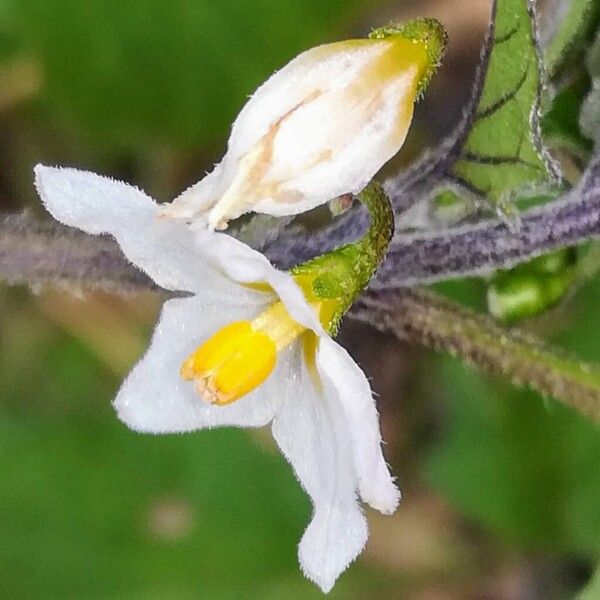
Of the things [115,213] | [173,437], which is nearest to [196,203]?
[115,213]

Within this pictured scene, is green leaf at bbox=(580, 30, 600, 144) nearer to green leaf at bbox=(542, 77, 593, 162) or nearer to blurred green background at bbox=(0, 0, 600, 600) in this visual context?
green leaf at bbox=(542, 77, 593, 162)

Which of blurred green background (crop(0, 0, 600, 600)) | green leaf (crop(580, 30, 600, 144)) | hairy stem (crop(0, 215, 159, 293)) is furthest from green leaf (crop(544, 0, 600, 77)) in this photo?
blurred green background (crop(0, 0, 600, 600))

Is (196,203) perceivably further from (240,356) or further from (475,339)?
(475,339)

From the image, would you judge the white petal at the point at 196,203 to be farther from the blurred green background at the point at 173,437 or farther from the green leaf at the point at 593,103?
the blurred green background at the point at 173,437

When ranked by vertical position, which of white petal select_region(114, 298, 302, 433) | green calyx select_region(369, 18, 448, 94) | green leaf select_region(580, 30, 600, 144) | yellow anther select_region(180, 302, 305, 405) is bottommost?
white petal select_region(114, 298, 302, 433)

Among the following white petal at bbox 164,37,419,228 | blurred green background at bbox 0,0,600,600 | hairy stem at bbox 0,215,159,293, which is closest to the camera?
white petal at bbox 164,37,419,228

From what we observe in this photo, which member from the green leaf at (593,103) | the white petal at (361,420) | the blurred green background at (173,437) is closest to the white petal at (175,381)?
the white petal at (361,420)
